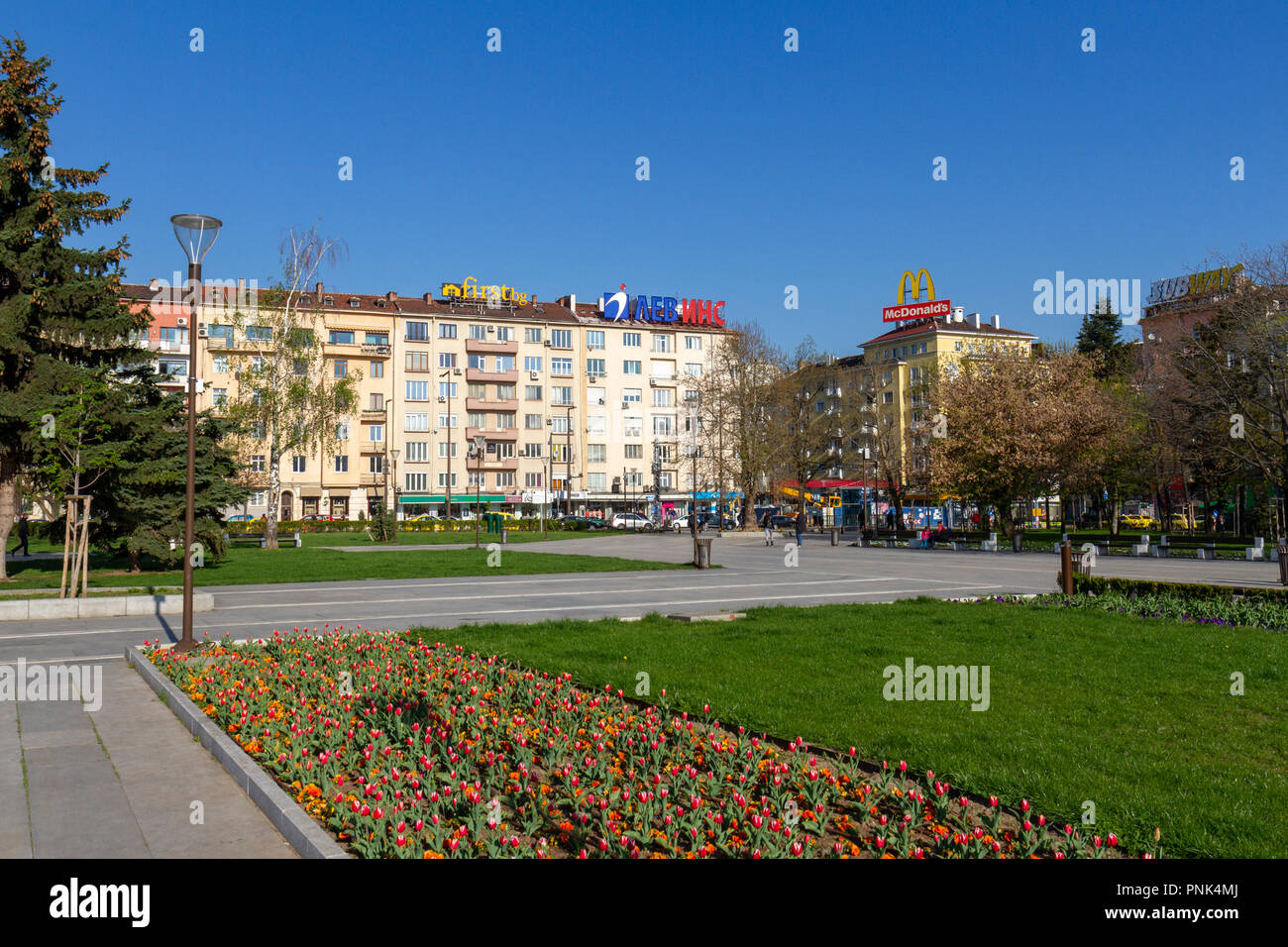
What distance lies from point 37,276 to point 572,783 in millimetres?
25185

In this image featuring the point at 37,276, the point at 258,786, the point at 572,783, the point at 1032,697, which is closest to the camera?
the point at 572,783

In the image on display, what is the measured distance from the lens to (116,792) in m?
6.57

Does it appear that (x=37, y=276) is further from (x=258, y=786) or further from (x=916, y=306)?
(x=916, y=306)

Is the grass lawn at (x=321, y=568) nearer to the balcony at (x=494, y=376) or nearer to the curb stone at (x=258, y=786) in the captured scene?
the curb stone at (x=258, y=786)

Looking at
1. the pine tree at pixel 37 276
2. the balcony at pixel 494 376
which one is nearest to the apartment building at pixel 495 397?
the balcony at pixel 494 376

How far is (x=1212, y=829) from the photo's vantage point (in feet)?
16.9

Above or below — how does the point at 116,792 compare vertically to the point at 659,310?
below

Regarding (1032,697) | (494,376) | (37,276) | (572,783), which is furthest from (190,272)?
(494,376)

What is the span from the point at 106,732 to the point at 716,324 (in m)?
85.9

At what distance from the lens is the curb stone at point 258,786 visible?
5.30m

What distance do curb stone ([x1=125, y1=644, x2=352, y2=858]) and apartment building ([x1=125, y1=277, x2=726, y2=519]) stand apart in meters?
64.9

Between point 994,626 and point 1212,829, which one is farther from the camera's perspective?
point 994,626
